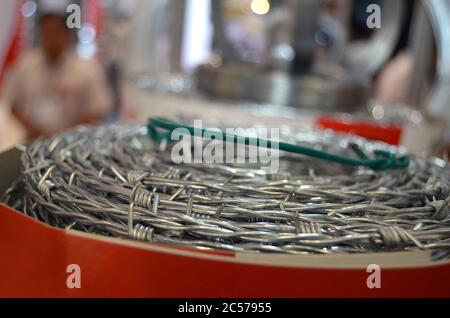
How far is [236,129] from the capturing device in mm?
714

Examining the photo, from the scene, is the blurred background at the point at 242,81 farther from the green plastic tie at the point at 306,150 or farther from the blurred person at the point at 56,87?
the green plastic tie at the point at 306,150

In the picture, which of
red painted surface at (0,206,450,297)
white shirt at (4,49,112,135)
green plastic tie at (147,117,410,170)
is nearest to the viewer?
red painted surface at (0,206,450,297)

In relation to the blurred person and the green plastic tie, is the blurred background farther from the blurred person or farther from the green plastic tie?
the green plastic tie

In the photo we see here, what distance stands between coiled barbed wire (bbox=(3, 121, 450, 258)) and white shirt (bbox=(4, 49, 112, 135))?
128 cm

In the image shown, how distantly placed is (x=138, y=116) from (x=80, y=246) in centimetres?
91

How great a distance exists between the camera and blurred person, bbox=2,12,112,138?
1792 millimetres

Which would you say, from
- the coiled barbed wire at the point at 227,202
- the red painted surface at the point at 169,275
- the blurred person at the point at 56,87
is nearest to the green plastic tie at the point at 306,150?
the coiled barbed wire at the point at 227,202


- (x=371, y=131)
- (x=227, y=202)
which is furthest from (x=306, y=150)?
(x=371, y=131)

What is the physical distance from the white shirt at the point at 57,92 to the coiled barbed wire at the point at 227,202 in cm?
128

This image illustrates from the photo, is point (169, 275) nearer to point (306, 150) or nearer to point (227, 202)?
point (227, 202)

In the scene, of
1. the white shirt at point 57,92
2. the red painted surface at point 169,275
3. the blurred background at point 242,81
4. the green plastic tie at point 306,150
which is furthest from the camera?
the white shirt at point 57,92

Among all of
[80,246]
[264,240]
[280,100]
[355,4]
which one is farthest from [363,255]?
[355,4]

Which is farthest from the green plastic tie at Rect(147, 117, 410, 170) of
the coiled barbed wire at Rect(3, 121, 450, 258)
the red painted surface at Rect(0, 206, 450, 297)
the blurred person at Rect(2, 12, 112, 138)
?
the blurred person at Rect(2, 12, 112, 138)

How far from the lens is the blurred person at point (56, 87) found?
1792mm
